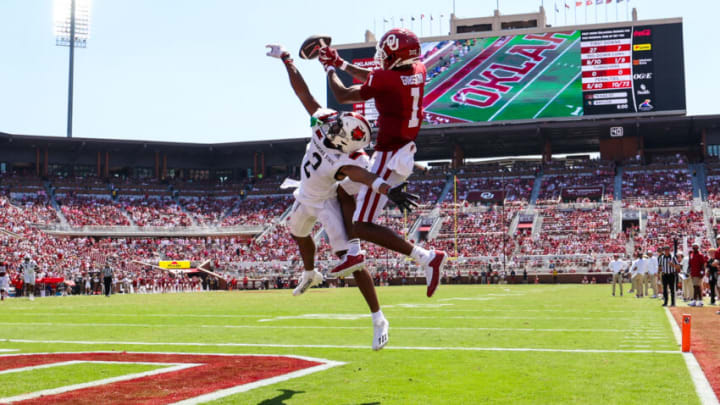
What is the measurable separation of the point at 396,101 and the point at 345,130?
578 millimetres

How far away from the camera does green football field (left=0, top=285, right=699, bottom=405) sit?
6855 mm

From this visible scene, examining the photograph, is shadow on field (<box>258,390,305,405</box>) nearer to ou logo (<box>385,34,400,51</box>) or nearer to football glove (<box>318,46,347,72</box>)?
football glove (<box>318,46,347,72</box>)

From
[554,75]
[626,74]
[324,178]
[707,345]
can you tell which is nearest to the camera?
[324,178]

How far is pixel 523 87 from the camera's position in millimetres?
59125

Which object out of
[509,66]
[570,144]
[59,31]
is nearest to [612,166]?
[570,144]

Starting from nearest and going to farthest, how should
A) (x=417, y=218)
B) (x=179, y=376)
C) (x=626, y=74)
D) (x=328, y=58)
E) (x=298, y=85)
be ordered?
(x=328, y=58)
(x=179, y=376)
(x=298, y=85)
(x=626, y=74)
(x=417, y=218)

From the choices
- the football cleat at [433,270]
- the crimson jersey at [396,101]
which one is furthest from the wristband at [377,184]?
the football cleat at [433,270]

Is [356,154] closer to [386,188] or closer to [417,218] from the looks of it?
[386,188]

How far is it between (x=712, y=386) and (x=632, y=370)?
114 centimetres

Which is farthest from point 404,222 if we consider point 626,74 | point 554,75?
point 626,74

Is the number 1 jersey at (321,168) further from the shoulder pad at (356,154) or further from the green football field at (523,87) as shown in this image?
the green football field at (523,87)

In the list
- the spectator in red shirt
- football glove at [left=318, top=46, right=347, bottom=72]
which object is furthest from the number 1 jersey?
the spectator in red shirt

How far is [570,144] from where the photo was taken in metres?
67.1

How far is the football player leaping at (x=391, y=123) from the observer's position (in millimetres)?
7254
